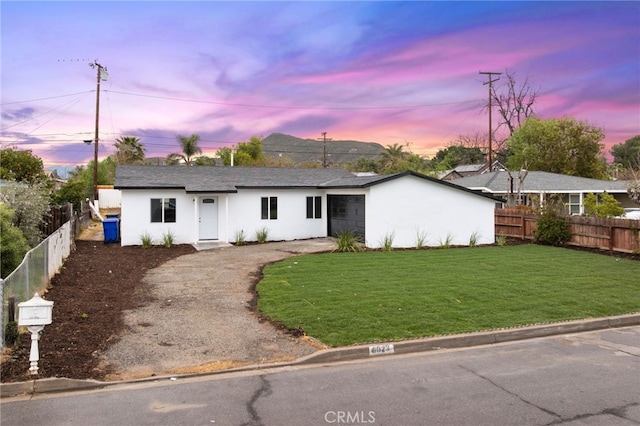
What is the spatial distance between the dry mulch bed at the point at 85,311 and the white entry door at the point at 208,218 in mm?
3735

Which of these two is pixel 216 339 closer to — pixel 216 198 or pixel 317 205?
pixel 216 198

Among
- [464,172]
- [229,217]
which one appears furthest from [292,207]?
[464,172]

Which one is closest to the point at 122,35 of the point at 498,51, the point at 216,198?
the point at 216,198

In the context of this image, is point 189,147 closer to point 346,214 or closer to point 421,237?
point 346,214

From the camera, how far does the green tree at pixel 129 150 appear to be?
5359cm

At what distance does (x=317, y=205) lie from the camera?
2516 centimetres

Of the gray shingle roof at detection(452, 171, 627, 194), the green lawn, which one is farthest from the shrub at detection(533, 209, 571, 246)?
the gray shingle roof at detection(452, 171, 627, 194)

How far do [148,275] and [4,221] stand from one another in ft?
13.8

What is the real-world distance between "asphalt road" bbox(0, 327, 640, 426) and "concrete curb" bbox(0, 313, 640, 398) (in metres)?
0.16

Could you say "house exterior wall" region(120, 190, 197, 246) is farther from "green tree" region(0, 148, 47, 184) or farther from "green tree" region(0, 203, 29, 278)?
"green tree" region(0, 148, 47, 184)

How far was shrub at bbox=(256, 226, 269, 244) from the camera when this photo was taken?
76.1ft

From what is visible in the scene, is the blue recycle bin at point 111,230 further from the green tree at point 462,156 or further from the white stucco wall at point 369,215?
the green tree at point 462,156

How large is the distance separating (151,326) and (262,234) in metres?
14.5

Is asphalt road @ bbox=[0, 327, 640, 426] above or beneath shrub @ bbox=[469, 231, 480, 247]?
beneath
